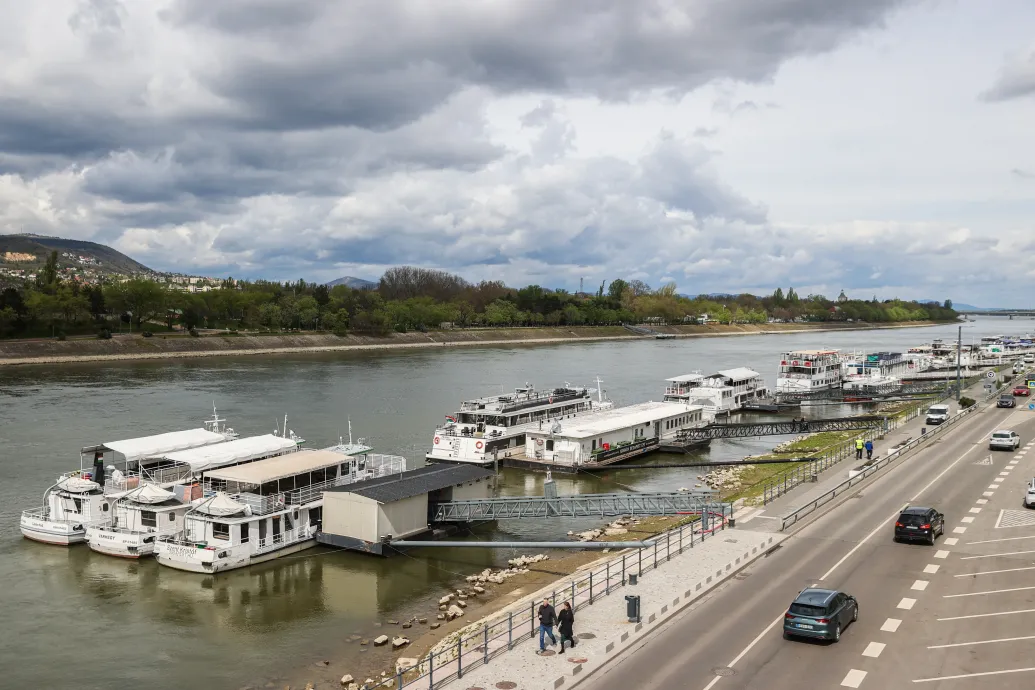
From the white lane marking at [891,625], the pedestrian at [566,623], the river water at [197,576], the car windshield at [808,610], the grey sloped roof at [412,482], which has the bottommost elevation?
the river water at [197,576]

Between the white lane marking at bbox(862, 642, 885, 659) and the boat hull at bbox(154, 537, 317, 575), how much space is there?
1103 inches

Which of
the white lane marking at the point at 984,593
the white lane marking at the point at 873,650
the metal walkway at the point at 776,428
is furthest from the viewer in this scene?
the metal walkway at the point at 776,428

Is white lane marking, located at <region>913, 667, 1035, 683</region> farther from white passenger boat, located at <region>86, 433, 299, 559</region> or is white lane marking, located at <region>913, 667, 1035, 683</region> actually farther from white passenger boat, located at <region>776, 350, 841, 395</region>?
white passenger boat, located at <region>776, 350, 841, 395</region>

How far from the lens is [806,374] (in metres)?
115

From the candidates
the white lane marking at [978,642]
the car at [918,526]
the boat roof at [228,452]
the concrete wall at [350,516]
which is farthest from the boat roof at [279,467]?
the white lane marking at [978,642]

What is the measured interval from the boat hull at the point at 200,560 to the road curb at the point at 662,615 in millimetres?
22287

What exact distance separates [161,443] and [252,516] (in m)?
13.3

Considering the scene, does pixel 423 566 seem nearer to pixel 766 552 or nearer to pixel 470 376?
pixel 766 552

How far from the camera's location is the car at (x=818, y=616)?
2200cm

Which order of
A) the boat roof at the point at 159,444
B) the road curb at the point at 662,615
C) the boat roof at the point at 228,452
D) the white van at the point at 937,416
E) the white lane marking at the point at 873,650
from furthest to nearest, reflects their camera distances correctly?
1. the white van at the point at 937,416
2. the boat roof at the point at 159,444
3. the boat roof at the point at 228,452
4. the white lane marking at the point at 873,650
5. the road curb at the point at 662,615

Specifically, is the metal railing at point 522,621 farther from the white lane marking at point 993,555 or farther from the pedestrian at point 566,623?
the white lane marking at point 993,555

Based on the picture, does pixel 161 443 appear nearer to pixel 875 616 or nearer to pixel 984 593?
pixel 875 616

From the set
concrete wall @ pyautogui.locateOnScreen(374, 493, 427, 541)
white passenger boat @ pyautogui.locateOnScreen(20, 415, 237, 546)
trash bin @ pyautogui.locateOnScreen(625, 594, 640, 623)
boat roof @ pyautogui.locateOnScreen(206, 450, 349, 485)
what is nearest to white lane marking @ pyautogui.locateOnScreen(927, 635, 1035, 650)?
trash bin @ pyautogui.locateOnScreen(625, 594, 640, 623)

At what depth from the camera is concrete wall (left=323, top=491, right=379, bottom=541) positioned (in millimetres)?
40438
